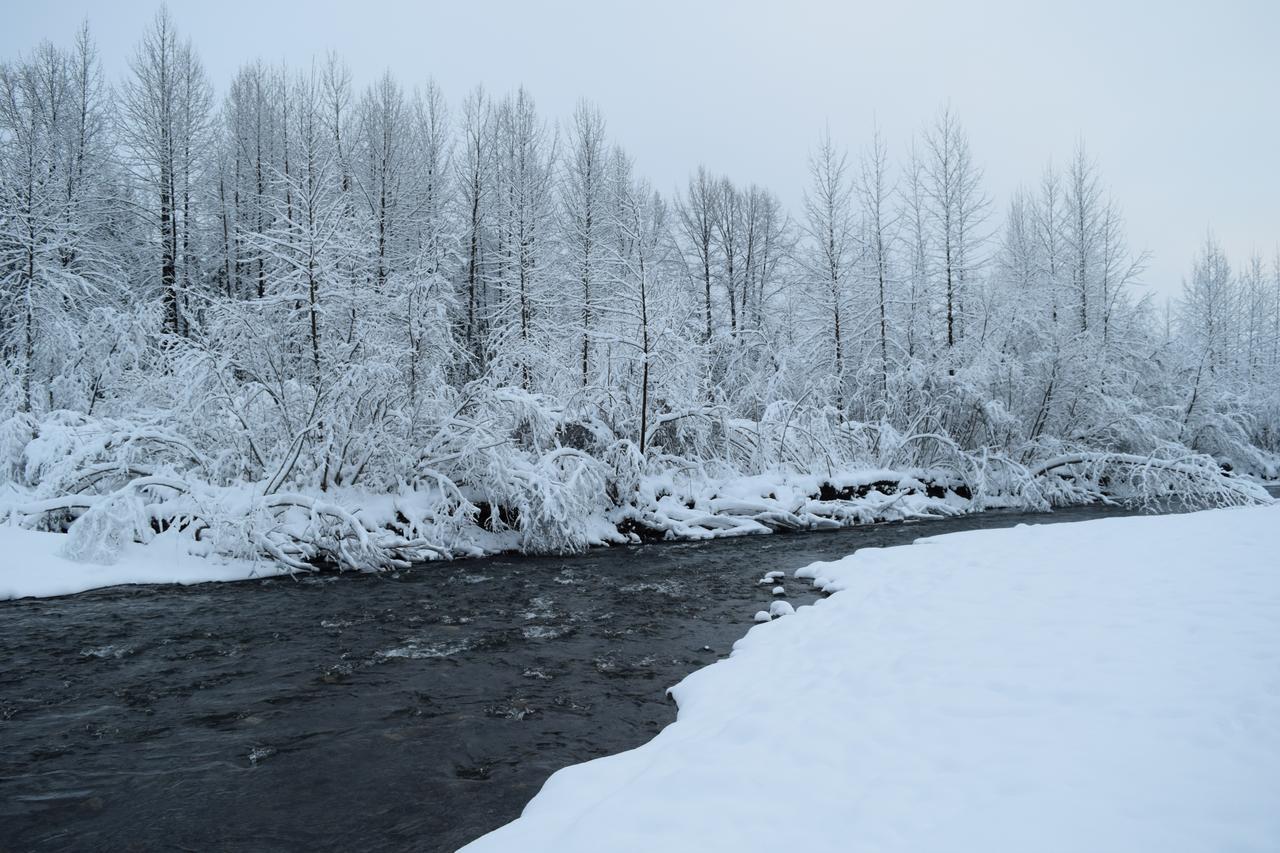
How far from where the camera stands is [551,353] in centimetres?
1628

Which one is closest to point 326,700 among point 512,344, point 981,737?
point 981,737

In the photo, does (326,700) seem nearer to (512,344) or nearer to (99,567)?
(99,567)

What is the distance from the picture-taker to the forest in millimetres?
12000

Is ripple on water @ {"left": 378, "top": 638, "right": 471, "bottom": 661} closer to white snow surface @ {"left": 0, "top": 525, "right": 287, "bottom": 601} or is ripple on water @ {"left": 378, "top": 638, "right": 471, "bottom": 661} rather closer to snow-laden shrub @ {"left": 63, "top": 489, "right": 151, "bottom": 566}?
white snow surface @ {"left": 0, "top": 525, "right": 287, "bottom": 601}

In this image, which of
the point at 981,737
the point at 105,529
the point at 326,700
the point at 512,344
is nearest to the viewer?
the point at 981,737

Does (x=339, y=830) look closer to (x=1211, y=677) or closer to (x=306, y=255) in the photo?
(x=1211, y=677)

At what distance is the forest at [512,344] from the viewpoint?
12.0 metres

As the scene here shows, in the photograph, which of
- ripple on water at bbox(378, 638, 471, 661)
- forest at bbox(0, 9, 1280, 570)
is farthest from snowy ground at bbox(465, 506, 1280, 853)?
forest at bbox(0, 9, 1280, 570)

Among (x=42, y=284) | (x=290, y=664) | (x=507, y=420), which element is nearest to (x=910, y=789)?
(x=290, y=664)

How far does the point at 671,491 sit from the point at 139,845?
1197 cm

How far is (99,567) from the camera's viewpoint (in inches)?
372

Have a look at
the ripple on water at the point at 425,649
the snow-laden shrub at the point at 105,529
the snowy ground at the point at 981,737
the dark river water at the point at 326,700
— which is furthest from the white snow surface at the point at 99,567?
the snowy ground at the point at 981,737

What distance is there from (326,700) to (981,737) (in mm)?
4824

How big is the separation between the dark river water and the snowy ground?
687 mm
